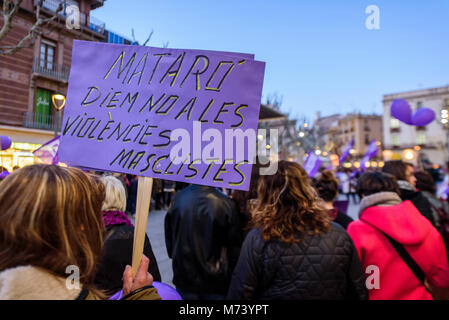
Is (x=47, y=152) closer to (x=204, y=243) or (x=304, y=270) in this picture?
(x=204, y=243)

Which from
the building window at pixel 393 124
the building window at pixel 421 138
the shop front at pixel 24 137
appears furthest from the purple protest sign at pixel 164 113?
the building window at pixel 393 124

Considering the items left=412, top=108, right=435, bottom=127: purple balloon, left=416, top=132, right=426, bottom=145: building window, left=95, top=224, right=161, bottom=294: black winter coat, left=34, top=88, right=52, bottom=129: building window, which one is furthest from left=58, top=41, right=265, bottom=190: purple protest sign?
left=416, top=132, right=426, bottom=145: building window

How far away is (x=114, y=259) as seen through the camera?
187cm

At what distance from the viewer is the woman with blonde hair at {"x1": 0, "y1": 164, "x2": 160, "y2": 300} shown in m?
0.94

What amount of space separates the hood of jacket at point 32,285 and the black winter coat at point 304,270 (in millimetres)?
949

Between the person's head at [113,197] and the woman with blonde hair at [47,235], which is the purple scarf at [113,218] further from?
the woman with blonde hair at [47,235]

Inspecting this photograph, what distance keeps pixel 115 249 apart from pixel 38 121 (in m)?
18.3

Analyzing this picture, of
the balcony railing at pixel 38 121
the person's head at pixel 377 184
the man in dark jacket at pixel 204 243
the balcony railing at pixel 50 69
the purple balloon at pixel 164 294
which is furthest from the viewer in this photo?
the balcony railing at pixel 50 69

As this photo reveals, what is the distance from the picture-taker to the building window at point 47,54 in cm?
1714

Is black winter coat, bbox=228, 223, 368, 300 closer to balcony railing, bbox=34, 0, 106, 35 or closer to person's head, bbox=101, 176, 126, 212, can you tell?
person's head, bbox=101, 176, 126, 212

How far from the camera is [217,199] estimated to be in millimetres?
2623

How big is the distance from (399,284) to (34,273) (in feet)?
6.94

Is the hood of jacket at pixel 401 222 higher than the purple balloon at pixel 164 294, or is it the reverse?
the hood of jacket at pixel 401 222

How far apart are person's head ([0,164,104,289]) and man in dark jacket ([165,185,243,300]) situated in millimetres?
1464
